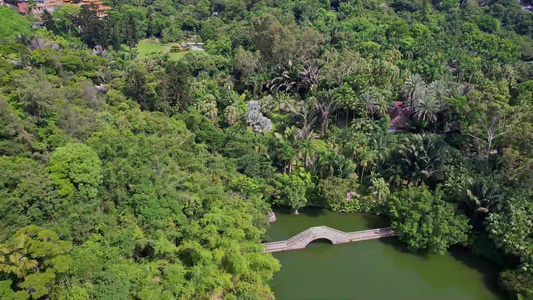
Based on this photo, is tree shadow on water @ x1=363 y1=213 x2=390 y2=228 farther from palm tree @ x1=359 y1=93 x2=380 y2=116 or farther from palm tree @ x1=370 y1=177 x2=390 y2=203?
palm tree @ x1=359 y1=93 x2=380 y2=116

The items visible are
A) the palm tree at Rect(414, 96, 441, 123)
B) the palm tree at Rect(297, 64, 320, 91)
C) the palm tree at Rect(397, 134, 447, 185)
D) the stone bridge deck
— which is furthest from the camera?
the palm tree at Rect(297, 64, 320, 91)

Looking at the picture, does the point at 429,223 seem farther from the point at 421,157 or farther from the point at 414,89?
the point at 414,89

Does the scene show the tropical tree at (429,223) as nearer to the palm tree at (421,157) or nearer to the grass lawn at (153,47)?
the palm tree at (421,157)

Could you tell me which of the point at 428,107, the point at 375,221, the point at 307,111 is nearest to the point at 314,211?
the point at 375,221

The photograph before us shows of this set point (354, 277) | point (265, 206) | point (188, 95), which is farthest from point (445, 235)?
point (188, 95)

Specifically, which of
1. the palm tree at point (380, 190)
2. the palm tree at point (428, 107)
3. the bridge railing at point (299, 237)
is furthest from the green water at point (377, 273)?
the palm tree at point (428, 107)

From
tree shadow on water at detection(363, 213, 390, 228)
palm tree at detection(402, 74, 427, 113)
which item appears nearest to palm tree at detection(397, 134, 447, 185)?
tree shadow on water at detection(363, 213, 390, 228)
